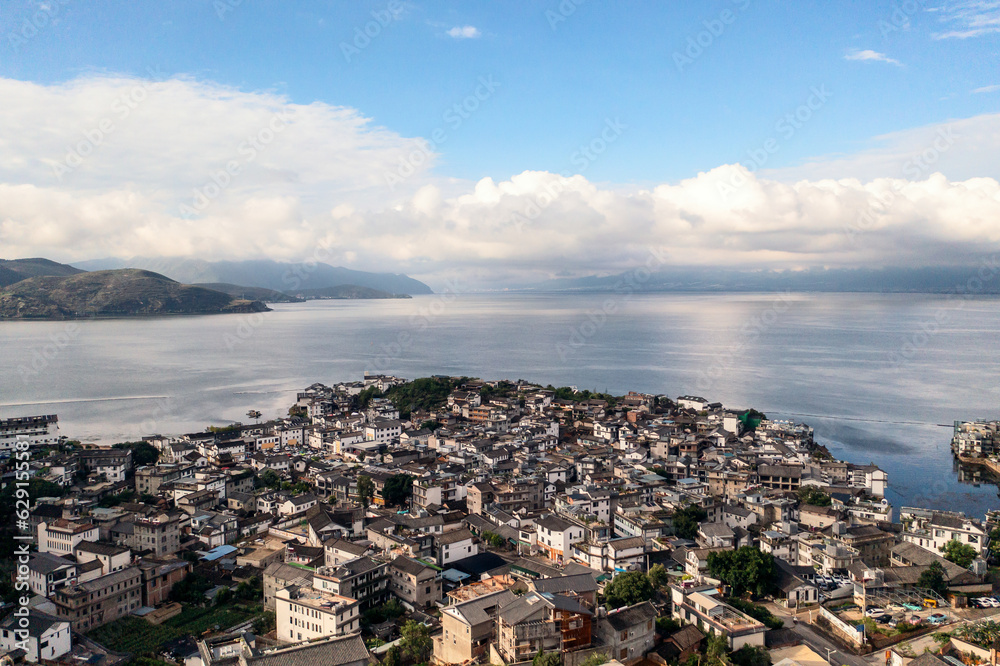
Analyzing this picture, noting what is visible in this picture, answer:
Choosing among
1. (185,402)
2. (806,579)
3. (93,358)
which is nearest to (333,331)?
(93,358)

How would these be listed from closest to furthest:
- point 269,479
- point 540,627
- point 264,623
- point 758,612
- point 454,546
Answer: point 540,627 → point 758,612 → point 264,623 → point 454,546 → point 269,479

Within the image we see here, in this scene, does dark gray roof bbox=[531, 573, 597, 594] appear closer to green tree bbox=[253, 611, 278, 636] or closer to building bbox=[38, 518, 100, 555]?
green tree bbox=[253, 611, 278, 636]

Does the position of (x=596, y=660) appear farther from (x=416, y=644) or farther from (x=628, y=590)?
(x=416, y=644)

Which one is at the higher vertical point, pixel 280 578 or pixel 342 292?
pixel 342 292

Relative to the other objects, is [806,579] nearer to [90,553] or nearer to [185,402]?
[90,553]

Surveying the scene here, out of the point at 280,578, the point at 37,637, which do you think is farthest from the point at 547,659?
the point at 37,637

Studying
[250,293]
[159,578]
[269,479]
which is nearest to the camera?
[159,578]

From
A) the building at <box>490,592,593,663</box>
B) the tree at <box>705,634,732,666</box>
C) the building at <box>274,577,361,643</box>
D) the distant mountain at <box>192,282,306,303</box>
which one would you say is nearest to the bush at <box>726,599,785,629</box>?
the tree at <box>705,634,732,666</box>
